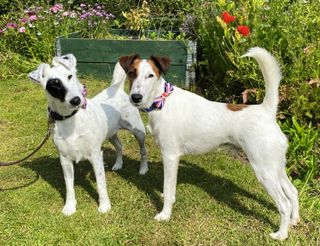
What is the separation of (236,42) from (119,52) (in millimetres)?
3151

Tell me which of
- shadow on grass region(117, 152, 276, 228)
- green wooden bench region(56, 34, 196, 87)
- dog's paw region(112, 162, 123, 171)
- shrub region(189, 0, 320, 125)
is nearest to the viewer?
shadow on grass region(117, 152, 276, 228)

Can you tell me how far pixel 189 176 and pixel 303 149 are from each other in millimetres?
1297

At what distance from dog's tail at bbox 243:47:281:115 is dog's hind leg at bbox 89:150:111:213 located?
1.63 meters

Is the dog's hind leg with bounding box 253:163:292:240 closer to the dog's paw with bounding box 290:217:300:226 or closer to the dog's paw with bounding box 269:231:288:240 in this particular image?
the dog's paw with bounding box 269:231:288:240

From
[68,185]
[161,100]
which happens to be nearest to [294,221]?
[161,100]

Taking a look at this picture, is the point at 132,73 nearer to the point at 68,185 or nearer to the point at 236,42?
the point at 68,185

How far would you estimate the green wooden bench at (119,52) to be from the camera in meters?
7.56

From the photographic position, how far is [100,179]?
4.03 metres

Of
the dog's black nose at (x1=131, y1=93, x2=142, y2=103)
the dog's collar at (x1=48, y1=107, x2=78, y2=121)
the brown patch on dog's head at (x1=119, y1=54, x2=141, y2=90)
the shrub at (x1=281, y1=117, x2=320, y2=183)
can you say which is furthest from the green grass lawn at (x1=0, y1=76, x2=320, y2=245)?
the brown patch on dog's head at (x1=119, y1=54, x2=141, y2=90)

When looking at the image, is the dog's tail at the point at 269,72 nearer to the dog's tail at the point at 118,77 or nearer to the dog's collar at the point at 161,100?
the dog's collar at the point at 161,100

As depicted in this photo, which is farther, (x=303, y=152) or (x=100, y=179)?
(x=303, y=152)

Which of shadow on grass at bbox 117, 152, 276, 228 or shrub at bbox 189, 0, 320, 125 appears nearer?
shadow on grass at bbox 117, 152, 276, 228

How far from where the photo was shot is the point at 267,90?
3463 millimetres

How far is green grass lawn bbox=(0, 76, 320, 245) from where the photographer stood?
12.0 feet
